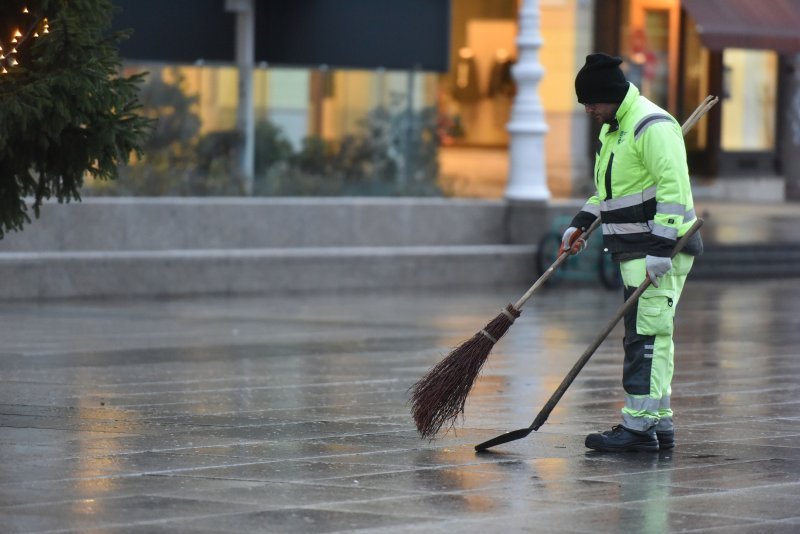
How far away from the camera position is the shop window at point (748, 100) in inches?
1293

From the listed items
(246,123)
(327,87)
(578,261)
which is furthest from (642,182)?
(327,87)

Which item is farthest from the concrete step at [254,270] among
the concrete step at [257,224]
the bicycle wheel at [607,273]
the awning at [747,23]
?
the awning at [747,23]

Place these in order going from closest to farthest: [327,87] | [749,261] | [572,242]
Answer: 1. [572,242]
2. [327,87]
3. [749,261]

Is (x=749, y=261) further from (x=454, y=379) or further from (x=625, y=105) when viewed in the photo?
(x=454, y=379)

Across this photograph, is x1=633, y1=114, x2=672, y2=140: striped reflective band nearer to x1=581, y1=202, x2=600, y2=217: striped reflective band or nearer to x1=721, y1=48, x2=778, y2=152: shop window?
x1=581, y1=202, x2=600, y2=217: striped reflective band

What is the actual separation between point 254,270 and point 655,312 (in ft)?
32.7

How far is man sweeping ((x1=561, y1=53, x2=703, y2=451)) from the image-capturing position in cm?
804

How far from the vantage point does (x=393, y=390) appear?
1059cm

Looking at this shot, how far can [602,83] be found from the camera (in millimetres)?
8266

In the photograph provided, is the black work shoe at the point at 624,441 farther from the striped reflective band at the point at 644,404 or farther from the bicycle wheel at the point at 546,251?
the bicycle wheel at the point at 546,251

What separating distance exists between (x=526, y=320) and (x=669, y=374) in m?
7.51

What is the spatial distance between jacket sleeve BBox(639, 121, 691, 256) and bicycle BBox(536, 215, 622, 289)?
441 inches

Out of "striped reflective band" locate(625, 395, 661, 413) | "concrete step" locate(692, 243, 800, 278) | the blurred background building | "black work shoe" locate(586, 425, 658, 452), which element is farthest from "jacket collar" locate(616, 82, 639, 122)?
"concrete step" locate(692, 243, 800, 278)

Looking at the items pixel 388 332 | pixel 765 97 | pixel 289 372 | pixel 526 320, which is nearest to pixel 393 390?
pixel 289 372
